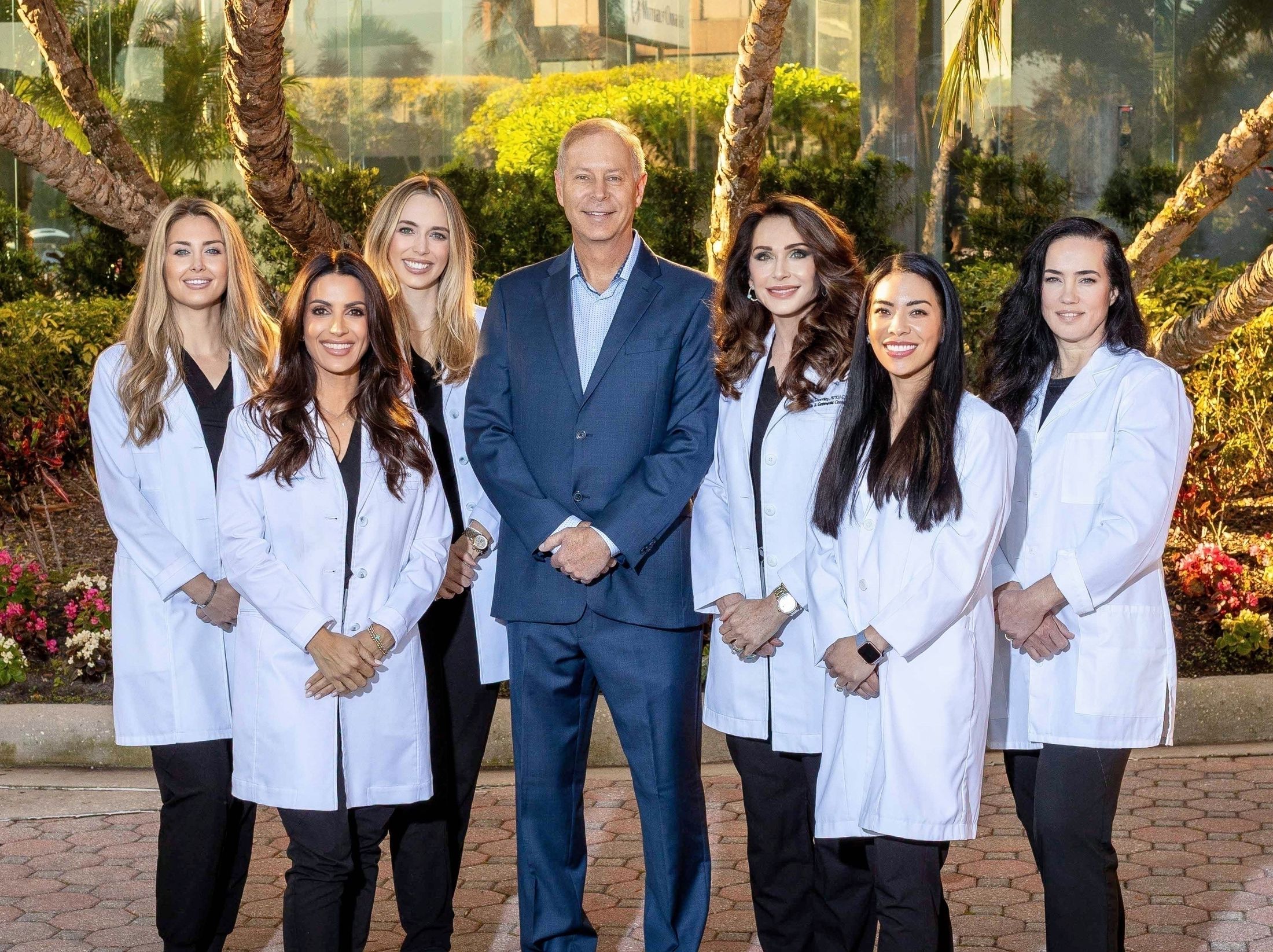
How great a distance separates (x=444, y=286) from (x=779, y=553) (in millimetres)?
1307

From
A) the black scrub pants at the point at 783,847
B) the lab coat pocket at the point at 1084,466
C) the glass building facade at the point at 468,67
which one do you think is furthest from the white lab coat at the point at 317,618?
the glass building facade at the point at 468,67

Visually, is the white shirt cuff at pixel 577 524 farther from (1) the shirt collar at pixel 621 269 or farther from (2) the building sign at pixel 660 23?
(2) the building sign at pixel 660 23

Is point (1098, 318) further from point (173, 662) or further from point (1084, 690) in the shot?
point (173, 662)

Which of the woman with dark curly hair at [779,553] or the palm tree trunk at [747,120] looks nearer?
the woman with dark curly hair at [779,553]

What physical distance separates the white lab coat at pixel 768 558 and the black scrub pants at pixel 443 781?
693mm

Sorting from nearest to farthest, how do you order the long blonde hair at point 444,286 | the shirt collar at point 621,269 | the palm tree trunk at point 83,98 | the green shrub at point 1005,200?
the shirt collar at point 621,269 < the long blonde hair at point 444,286 < the palm tree trunk at point 83,98 < the green shrub at point 1005,200

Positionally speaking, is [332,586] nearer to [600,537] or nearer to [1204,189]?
[600,537]

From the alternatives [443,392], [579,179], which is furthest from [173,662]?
[579,179]

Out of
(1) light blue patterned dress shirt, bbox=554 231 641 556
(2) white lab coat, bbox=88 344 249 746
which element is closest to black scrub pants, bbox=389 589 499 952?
(2) white lab coat, bbox=88 344 249 746

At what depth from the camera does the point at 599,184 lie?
4.00 m

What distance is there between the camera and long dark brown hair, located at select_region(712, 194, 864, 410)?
3771 millimetres

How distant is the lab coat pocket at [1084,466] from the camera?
346 cm

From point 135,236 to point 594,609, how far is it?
3547 mm

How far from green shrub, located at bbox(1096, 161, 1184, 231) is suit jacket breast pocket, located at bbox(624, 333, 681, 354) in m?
8.55
